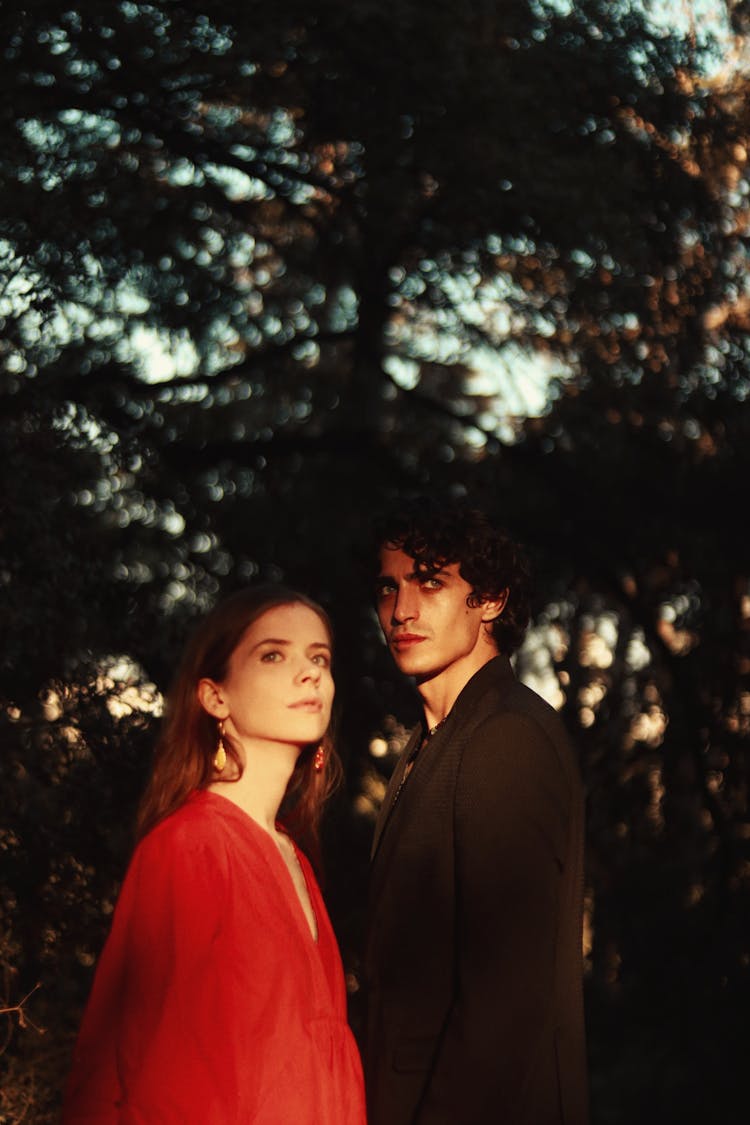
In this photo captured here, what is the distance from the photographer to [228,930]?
2.57 metres

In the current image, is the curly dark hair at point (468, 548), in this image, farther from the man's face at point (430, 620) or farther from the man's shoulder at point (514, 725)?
the man's shoulder at point (514, 725)

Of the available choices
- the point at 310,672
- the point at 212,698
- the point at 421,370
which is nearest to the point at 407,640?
the point at 310,672

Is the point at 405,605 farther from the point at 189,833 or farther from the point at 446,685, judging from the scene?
the point at 189,833

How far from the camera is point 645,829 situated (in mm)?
6168

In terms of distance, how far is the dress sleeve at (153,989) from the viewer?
250cm

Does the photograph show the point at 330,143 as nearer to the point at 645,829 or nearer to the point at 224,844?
the point at 645,829

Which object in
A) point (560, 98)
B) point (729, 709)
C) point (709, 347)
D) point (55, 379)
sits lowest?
point (729, 709)

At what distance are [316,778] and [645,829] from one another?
3346 millimetres

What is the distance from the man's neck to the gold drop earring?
19.1 inches

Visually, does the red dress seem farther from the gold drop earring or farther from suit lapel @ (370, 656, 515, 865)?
suit lapel @ (370, 656, 515, 865)

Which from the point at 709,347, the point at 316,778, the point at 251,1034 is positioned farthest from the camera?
the point at 709,347

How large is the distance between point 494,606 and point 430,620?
0.60 ft

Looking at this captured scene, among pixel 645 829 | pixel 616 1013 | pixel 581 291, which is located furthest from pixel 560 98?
pixel 616 1013

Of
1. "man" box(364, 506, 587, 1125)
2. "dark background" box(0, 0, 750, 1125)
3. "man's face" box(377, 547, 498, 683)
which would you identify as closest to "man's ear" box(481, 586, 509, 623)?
"man's face" box(377, 547, 498, 683)
